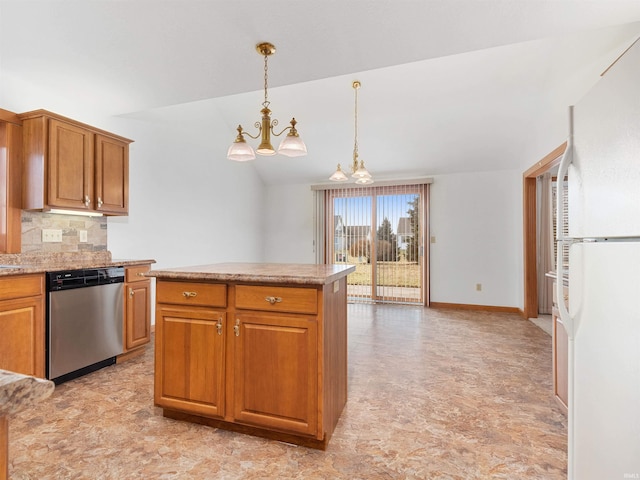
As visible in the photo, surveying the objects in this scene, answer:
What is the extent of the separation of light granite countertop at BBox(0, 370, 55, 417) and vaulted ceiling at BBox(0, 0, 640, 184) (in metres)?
2.01

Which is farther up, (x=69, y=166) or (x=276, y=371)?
(x=69, y=166)

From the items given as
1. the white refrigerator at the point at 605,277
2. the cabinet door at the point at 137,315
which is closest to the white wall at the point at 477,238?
the white refrigerator at the point at 605,277

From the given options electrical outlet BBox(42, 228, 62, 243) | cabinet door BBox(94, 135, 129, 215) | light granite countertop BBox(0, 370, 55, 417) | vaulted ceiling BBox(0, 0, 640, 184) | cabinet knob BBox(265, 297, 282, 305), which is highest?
vaulted ceiling BBox(0, 0, 640, 184)

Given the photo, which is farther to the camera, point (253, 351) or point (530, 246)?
point (530, 246)

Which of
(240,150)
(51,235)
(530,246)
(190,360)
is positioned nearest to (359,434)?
(190,360)

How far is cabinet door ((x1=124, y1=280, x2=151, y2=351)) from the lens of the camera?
9.54ft

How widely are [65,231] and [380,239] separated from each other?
445 cm

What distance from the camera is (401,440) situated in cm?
177

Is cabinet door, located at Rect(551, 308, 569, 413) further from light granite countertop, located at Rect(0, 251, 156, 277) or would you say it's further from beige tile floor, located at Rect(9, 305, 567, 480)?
light granite countertop, located at Rect(0, 251, 156, 277)

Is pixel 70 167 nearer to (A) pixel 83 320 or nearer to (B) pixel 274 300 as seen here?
(A) pixel 83 320

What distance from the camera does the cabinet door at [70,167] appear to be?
100.0 inches

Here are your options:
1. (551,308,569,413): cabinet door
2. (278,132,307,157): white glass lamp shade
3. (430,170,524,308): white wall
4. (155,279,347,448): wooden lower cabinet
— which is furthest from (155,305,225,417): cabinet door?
(430,170,524,308): white wall

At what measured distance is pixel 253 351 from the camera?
174cm

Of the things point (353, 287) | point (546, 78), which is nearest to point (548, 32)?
point (546, 78)
